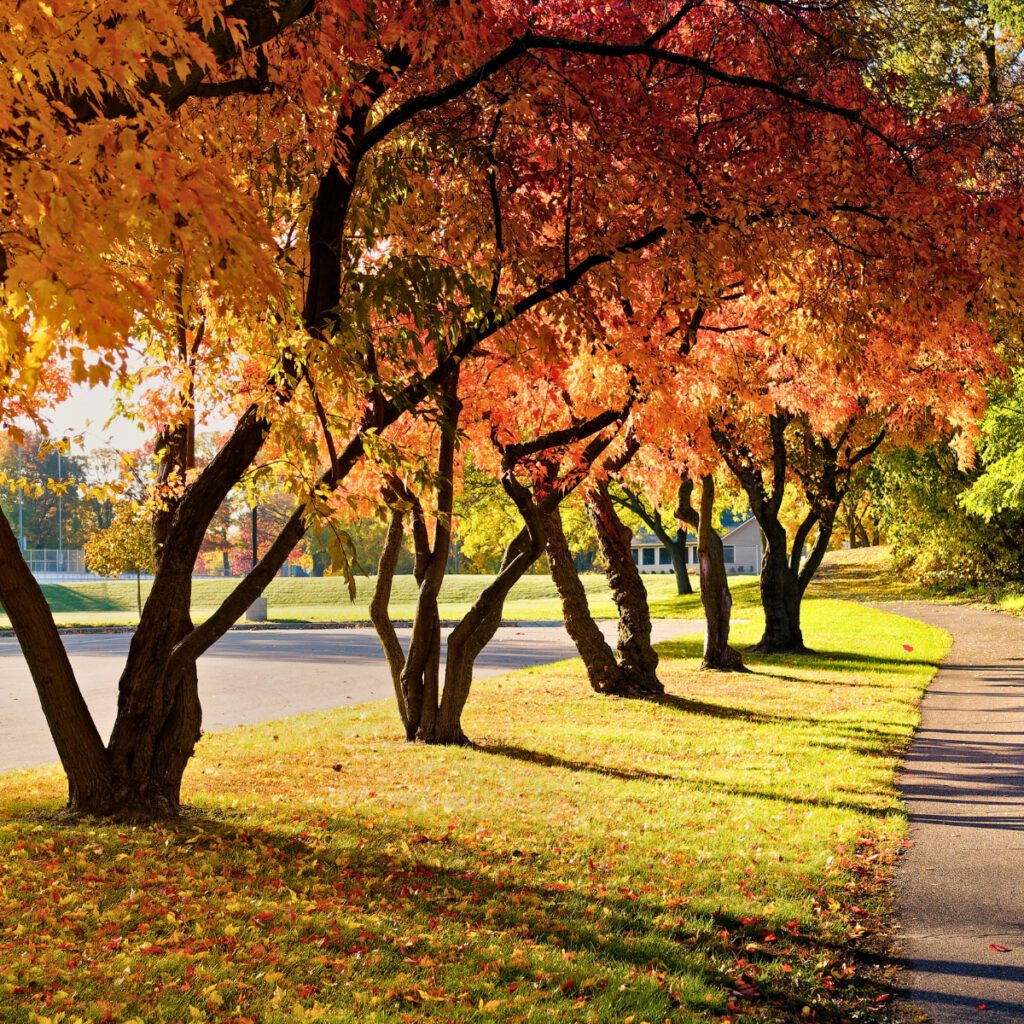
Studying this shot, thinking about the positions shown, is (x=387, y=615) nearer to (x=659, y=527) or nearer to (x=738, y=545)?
(x=659, y=527)

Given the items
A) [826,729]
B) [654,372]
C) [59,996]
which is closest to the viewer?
[59,996]

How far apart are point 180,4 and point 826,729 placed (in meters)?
11.5

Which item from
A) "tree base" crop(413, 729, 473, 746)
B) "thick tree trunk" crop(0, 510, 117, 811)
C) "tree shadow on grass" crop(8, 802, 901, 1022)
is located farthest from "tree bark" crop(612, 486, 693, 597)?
"tree shadow on grass" crop(8, 802, 901, 1022)

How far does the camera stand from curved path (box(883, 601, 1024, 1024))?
5184mm

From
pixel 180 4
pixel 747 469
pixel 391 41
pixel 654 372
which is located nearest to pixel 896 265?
pixel 654 372

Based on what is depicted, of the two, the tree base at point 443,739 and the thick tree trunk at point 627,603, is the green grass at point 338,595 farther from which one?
the tree base at point 443,739

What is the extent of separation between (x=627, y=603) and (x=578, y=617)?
1.06 metres

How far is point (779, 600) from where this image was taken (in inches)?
968

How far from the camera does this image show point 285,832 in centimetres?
812

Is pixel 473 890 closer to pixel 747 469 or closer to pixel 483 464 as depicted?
pixel 483 464

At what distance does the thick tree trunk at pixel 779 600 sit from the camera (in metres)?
24.1

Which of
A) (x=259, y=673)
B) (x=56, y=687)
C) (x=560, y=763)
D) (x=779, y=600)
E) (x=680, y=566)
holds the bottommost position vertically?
(x=560, y=763)

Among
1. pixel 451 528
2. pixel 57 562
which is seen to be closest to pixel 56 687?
pixel 451 528

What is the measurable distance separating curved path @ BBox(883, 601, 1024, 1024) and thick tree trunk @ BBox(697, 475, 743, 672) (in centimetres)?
510
